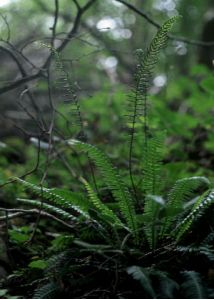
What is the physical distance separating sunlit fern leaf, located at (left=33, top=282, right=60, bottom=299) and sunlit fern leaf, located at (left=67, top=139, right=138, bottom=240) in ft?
1.50

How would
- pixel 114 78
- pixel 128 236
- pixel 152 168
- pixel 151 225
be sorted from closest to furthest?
pixel 151 225
pixel 128 236
pixel 152 168
pixel 114 78

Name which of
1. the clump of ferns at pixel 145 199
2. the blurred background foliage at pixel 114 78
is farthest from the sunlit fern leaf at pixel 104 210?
the blurred background foliage at pixel 114 78

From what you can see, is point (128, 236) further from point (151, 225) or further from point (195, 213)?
point (195, 213)

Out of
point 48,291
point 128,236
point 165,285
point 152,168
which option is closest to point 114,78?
point 152,168

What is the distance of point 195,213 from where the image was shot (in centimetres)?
186

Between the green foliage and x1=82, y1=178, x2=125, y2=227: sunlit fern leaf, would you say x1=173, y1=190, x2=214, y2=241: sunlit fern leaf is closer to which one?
the green foliage

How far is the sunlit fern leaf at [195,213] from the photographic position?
1.73 meters

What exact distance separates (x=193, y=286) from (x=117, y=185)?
64cm

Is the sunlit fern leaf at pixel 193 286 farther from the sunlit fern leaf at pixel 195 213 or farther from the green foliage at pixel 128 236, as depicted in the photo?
the sunlit fern leaf at pixel 195 213

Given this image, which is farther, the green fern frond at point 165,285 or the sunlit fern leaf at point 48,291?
the sunlit fern leaf at point 48,291

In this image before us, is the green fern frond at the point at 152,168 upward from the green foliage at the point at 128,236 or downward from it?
upward

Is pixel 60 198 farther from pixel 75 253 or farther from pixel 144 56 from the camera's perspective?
pixel 144 56

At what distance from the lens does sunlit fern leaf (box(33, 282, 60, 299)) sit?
1.63 meters

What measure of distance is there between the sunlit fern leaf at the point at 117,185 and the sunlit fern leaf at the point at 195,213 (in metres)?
0.22
